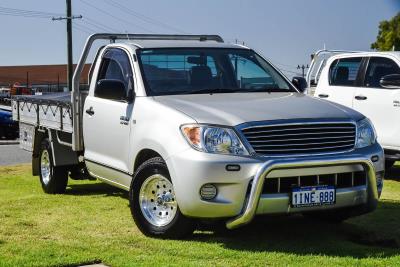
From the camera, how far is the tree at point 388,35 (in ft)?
156

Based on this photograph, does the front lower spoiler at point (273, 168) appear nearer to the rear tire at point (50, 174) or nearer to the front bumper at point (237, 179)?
the front bumper at point (237, 179)

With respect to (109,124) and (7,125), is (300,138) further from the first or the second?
(7,125)

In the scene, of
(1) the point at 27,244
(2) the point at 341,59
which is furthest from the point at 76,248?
(2) the point at 341,59

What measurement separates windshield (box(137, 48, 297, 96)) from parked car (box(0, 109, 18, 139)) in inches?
561

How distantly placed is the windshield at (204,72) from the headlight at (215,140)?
3.76 ft

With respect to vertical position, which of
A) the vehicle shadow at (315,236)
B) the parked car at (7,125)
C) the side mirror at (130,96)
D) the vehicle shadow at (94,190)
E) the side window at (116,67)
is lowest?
the parked car at (7,125)

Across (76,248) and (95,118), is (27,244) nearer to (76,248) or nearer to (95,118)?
(76,248)

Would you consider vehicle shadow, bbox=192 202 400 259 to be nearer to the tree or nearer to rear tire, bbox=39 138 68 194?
rear tire, bbox=39 138 68 194

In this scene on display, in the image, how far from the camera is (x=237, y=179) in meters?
5.43

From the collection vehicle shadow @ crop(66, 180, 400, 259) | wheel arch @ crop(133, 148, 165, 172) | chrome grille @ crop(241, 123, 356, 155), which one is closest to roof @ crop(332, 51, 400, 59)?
vehicle shadow @ crop(66, 180, 400, 259)

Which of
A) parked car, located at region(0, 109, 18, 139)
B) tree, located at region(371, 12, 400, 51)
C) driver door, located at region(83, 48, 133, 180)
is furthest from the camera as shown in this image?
tree, located at region(371, 12, 400, 51)

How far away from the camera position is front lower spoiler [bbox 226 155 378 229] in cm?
538

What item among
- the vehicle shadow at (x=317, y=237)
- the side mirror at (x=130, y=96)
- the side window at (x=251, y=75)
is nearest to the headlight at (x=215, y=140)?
the vehicle shadow at (x=317, y=237)

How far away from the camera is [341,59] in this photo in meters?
11.2
